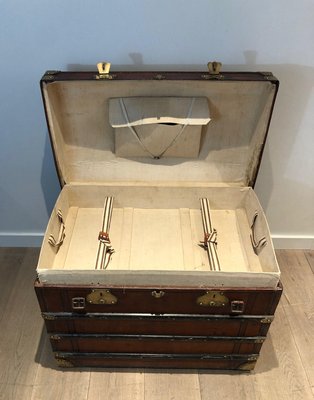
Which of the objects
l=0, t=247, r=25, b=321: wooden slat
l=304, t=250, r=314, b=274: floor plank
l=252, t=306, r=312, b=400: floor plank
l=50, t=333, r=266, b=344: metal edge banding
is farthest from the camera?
l=304, t=250, r=314, b=274: floor plank

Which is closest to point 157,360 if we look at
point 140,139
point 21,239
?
point 140,139

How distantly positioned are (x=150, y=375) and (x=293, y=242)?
962 millimetres

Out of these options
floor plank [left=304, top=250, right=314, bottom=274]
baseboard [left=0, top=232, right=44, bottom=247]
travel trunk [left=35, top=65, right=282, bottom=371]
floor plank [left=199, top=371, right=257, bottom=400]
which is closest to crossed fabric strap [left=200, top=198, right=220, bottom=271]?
travel trunk [left=35, top=65, right=282, bottom=371]

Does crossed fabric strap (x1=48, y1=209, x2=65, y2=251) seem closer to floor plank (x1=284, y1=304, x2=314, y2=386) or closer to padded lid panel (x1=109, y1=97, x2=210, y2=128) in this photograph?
padded lid panel (x1=109, y1=97, x2=210, y2=128)

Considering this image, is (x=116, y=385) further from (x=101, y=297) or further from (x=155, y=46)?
(x=155, y=46)

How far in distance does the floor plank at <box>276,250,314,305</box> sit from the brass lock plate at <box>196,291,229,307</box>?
65 centimetres

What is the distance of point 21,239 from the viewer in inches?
71.9

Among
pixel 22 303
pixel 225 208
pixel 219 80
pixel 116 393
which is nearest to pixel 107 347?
pixel 116 393

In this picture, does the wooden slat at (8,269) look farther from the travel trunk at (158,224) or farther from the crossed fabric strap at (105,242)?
the crossed fabric strap at (105,242)

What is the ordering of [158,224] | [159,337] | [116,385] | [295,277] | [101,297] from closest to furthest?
[101,297], [159,337], [116,385], [158,224], [295,277]

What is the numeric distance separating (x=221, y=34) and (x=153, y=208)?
0.67 m

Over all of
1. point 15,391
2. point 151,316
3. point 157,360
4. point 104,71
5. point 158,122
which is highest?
point 104,71

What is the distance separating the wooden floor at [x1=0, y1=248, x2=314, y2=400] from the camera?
1300mm

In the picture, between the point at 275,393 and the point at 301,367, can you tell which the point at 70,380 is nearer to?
the point at 275,393
